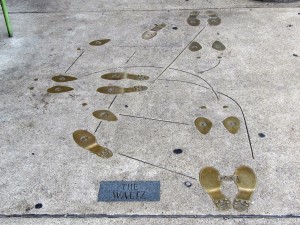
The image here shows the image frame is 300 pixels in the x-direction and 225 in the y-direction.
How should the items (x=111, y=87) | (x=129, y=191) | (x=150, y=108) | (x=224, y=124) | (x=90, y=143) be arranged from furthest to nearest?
(x=111, y=87) → (x=150, y=108) → (x=224, y=124) → (x=90, y=143) → (x=129, y=191)

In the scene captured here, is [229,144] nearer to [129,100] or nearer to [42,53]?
[129,100]

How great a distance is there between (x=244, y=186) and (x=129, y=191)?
698 millimetres

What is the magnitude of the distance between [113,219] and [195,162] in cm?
68

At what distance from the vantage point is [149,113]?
306 cm

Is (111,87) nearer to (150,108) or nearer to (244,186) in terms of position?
(150,108)

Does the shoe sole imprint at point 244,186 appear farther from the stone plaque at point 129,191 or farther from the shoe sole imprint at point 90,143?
the shoe sole imprint at point 90,143

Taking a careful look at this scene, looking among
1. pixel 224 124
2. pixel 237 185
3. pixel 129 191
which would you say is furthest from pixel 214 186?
pixel 224 124

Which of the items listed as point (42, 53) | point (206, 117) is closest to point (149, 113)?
point (206, 117)

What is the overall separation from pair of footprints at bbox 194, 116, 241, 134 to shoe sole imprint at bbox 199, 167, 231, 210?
0.41 metres

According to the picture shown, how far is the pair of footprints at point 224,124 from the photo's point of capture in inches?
112

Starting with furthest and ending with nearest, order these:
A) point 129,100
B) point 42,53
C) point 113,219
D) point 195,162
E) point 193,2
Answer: point 193,2 < point 42,53 < point 129,100 < point 195,162 < point 113,219

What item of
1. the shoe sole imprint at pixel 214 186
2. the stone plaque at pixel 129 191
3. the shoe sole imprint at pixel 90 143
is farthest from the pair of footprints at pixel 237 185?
the shoe sole imprint at pixel 90 143

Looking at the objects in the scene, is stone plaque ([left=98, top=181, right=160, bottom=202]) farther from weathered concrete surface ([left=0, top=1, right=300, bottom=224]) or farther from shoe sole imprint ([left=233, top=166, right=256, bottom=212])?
shoe sole imprint ([left=233, top=166, right=256, bottom=212])

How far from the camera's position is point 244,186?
240 cm
